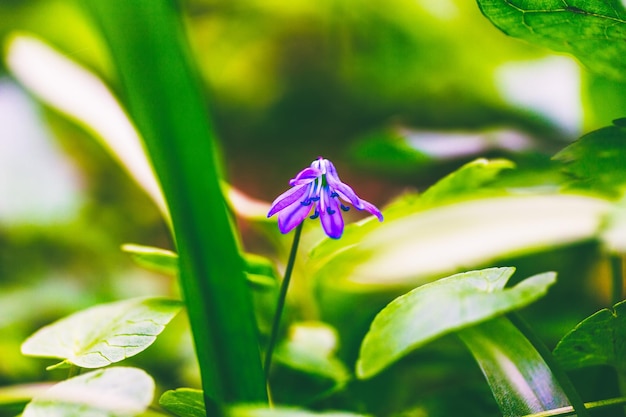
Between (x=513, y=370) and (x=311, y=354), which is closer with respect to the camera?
(x=513, y=370)

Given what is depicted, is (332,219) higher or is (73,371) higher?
(332,219)

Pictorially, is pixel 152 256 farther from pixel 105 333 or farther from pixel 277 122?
pixel 277 122

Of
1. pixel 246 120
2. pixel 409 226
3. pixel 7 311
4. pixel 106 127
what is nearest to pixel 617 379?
pixel 409 226

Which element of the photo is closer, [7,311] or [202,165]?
[202,165]

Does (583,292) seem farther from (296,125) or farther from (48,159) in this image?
(48,159)

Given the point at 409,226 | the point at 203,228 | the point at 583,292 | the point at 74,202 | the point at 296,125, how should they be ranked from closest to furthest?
the point at 203,228
the point at 409,226
the point at 583,292
the point at 74,202
the point at 296,125

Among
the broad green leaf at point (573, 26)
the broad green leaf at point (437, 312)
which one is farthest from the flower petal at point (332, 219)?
the broad green leaf at point (573, 26)

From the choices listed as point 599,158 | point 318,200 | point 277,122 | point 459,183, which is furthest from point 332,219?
point 277,122

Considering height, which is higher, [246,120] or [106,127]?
[246,120]
